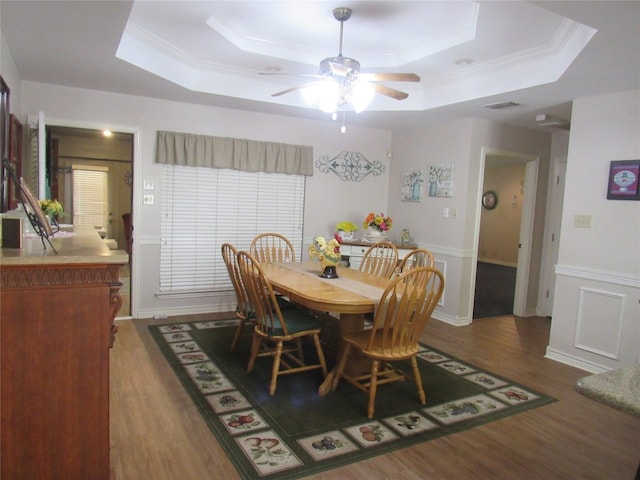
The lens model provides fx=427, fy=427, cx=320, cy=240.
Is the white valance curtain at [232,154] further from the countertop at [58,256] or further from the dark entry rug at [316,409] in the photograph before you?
the countertop at [58,256]

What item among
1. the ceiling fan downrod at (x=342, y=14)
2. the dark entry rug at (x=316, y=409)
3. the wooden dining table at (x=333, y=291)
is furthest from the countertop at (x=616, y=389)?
the ceiling fan downrod at (x=342, y=14)

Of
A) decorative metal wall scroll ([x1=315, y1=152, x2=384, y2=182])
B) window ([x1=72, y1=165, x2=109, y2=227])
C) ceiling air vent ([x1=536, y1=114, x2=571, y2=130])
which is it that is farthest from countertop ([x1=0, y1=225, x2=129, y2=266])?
window ([x1=72, y1=165, x2=109, y2=227])

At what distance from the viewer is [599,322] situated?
3.53 m

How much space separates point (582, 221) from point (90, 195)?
313 inches

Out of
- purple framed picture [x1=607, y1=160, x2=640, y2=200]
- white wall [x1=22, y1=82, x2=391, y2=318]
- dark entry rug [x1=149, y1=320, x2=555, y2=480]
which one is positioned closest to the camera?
dark entry rug [x1=149, y1=320, x2=555, y2=480]

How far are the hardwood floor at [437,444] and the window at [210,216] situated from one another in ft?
4.75

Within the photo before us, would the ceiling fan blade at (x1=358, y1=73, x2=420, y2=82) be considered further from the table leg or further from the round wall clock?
the round wall clock

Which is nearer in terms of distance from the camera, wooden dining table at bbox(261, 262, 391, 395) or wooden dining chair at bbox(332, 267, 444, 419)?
wooden dining chair at bbox(332, 267, 444, 419)

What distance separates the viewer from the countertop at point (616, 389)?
105 centimetres

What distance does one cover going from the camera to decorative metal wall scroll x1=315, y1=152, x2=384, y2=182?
532 centimetres

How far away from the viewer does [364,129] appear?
18.1ft

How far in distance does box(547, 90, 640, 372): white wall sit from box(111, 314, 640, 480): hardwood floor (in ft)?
1.73

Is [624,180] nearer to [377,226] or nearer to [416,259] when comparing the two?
[416,259]

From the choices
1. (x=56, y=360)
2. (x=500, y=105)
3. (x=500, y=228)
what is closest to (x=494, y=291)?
(x=500, y=228)
